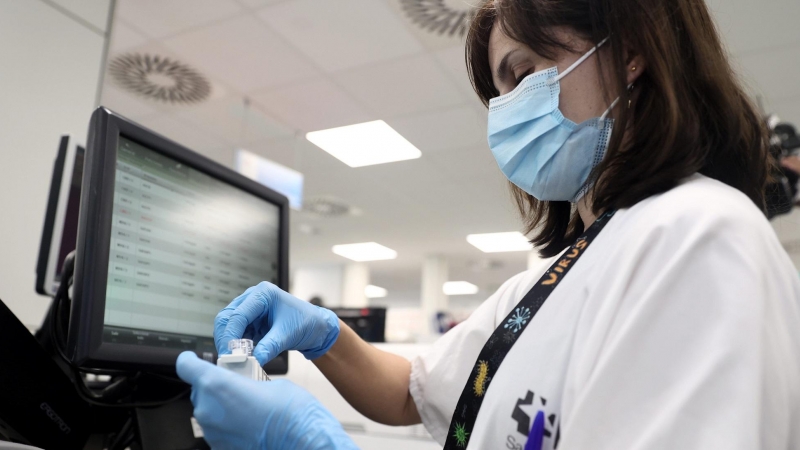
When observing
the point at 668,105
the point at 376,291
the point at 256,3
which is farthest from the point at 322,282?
the point at 668,105

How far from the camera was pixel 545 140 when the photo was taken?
0.85 m

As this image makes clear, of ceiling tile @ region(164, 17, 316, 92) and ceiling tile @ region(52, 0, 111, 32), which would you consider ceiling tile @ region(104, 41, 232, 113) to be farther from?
ceiling tile @ region(52, 0, 111, 32)

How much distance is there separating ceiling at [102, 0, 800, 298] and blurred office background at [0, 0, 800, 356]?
0.01 meters

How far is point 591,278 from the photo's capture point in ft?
1.96

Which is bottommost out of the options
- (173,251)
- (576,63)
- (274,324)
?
(274,324)

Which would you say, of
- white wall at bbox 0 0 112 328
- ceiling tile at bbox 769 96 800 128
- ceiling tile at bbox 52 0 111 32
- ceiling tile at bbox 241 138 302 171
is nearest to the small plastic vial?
white wall at bbox 0 0 112 328

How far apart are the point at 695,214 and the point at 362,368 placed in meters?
0.60

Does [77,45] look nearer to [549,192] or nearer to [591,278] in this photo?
[549,192]

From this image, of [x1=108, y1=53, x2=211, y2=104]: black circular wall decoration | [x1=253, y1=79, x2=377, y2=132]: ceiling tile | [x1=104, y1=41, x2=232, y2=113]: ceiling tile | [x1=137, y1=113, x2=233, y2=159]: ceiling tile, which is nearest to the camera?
[x1=104, y1=41, x2=232, y2=113]: ceiling tile

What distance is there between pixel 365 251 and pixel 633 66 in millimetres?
8095

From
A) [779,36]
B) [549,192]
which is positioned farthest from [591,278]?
[779,36]

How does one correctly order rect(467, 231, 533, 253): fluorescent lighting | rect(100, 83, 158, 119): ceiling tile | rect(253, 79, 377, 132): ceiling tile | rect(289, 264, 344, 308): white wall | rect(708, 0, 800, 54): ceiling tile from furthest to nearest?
rect(289, 264, 344, 308): white wall → rect(467, 231, 533, 253): fluorescent lighting → rect(100, 83, 158, 119): ceiling tile → rect(253, 79, 377, 132): ceiling tile → rect(708, 0, 800, 54): ceiling tile

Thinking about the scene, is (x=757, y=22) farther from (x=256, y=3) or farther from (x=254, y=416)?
(x=254, y=416)

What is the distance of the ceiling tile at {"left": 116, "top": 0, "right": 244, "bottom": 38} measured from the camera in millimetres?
2889
